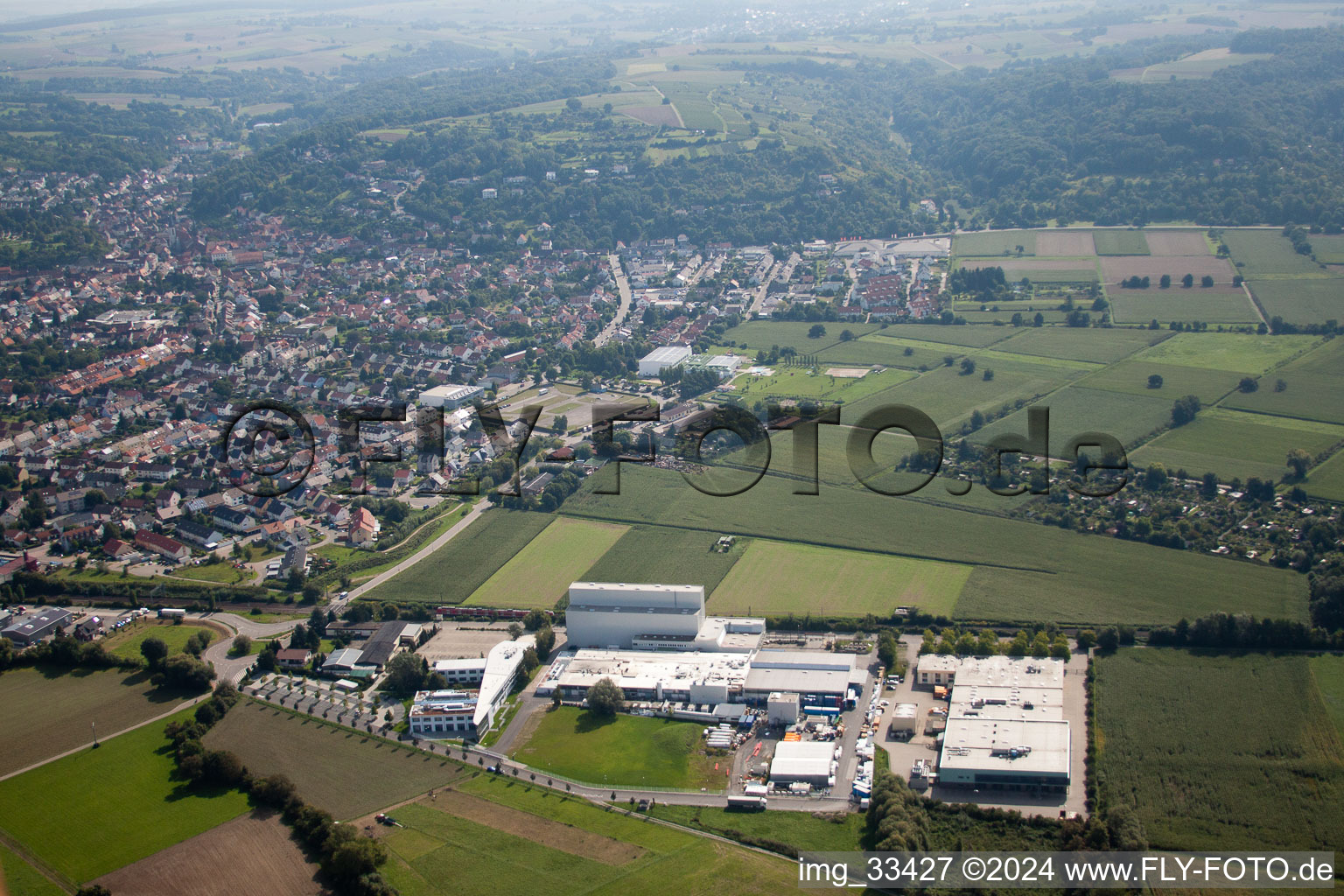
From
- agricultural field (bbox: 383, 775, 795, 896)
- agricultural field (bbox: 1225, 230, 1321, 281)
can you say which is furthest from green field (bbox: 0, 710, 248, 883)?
agricultural field (bbox: 1225, 230, 1321, 281)

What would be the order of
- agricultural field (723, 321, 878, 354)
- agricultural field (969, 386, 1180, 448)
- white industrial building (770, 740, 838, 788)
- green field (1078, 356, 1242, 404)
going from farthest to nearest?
agricultural field (723, 321, 878, 354) → green field (1078, 356, 1242, 404) → agricultural field (969, 386, 1180, 448) → white industrial building (770, 740, 838, 788)

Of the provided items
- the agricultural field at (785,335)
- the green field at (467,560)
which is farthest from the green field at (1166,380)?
the green field at (467,560)

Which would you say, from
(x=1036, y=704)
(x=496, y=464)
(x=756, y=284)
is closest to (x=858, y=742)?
(x=1036, y=704)

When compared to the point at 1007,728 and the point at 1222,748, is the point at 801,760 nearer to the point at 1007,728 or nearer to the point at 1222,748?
the point at 1007,728

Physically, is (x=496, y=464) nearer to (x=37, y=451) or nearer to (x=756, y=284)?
(x=37, y=451)

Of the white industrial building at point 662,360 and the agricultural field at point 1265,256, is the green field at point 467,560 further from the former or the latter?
the agricultural field at point 1265,256

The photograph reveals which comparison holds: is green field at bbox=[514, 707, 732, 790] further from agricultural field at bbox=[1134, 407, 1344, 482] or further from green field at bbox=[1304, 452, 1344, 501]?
green field at bbox=[1304, 452, 1344, 501]
